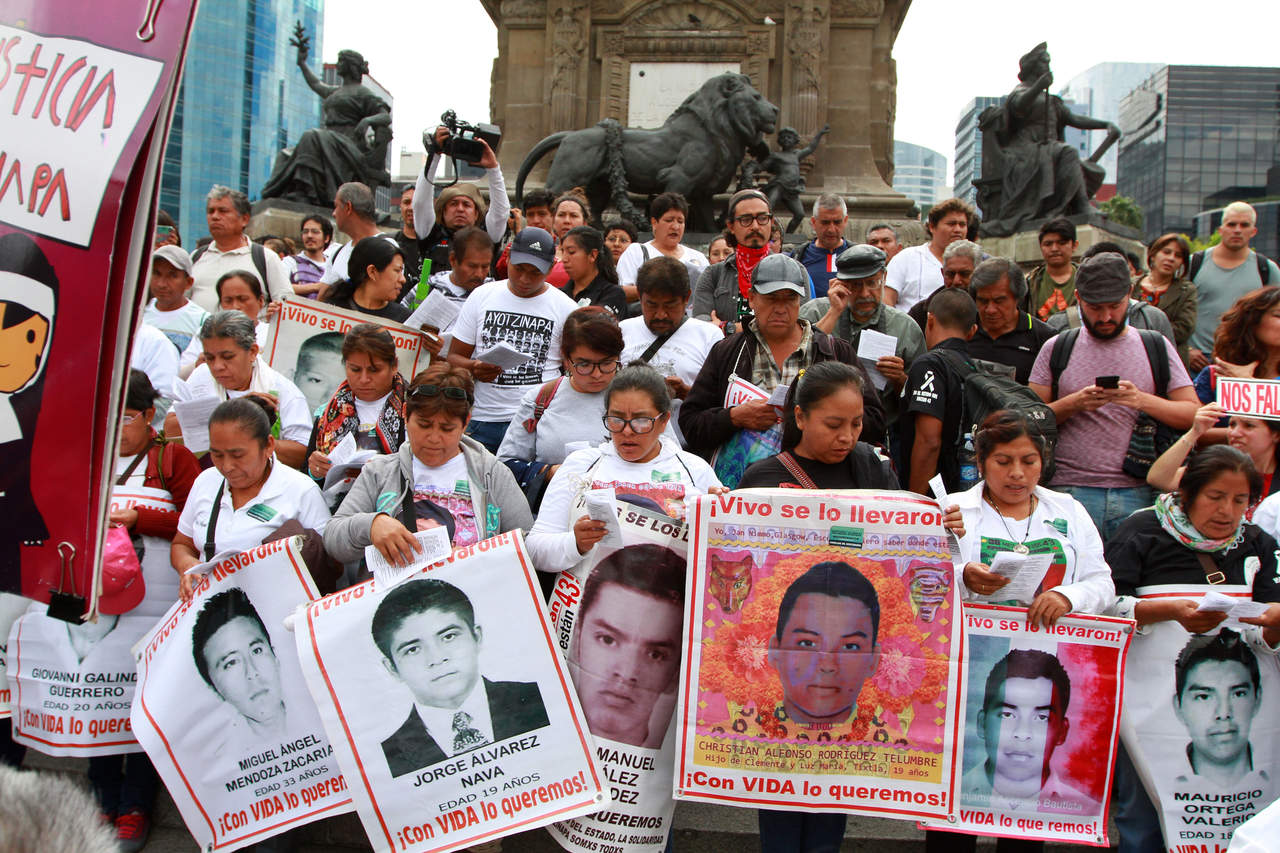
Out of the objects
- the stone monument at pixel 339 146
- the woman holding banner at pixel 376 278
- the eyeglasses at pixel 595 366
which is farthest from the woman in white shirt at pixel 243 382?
the stone monument at pixel 339 146

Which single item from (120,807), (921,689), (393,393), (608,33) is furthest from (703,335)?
(608,33)

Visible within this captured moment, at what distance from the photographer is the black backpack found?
15.8 ft

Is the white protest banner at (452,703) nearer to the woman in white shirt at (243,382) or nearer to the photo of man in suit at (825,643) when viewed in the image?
the photo of man in suit at (825,643)

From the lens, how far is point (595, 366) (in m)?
4.95

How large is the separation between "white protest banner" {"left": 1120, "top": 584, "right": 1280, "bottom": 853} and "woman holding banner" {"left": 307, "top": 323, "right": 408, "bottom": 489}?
3.25m

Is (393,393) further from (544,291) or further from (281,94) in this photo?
(281,94)

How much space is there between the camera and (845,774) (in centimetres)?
370

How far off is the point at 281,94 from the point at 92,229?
3986 inches

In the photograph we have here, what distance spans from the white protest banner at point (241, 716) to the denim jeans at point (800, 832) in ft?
4.85

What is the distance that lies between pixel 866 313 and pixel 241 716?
12.0ft

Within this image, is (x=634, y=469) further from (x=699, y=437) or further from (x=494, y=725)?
(x=494, y=725)

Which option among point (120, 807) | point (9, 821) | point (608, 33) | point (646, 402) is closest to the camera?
point (9, 821)

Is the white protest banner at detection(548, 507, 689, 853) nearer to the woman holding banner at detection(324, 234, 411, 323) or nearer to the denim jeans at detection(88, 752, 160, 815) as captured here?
the denim jeans at detection(88, 752, 160, 815)

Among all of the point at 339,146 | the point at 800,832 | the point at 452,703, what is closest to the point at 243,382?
the point at 452,703
